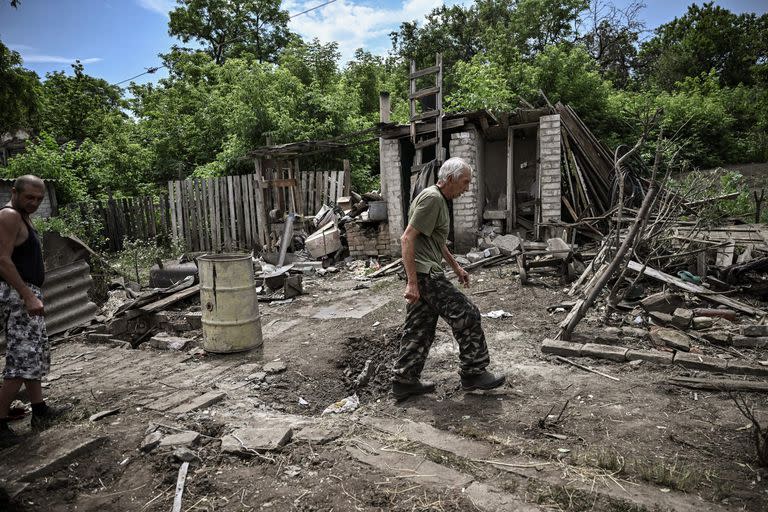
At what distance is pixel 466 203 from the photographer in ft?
30.9

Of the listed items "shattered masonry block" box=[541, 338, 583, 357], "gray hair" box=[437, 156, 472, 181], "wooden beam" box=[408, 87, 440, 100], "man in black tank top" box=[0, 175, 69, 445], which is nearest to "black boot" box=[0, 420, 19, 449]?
"man in black tank top" box=[0, 175, 69, 445]

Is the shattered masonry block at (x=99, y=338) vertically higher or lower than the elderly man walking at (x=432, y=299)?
lower

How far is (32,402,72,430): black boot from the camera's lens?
3.36 metres

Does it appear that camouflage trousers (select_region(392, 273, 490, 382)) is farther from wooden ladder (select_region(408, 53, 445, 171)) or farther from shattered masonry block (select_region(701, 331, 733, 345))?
wooden ladder (select_region(408, 53, 445, 171))

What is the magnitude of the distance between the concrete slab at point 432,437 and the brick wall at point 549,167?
22.7 feet

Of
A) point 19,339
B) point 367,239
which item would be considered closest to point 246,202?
point 367,239

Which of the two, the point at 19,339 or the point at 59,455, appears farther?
the point at 19,339

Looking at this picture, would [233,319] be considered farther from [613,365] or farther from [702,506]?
[702,506]

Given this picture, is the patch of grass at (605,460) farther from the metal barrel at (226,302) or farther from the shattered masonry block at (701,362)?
the metal barrel at (226,302)

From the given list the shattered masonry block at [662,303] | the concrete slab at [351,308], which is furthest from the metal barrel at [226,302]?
the shattered masonry block at [662,303]

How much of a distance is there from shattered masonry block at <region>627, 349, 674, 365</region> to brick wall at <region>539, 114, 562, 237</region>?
524 centimetres

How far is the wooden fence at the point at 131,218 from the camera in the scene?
41.8 ft

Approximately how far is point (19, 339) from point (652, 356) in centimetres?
507

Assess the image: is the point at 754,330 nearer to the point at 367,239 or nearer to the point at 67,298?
the point at 367,239
